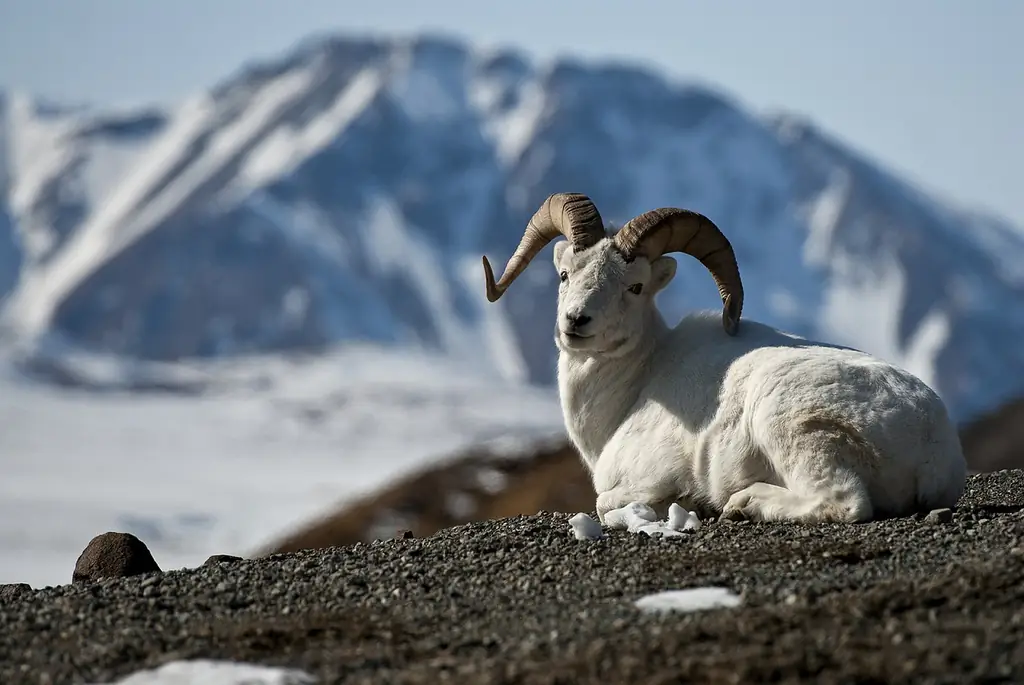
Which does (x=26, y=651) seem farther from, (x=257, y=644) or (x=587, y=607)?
(x=587, y=607)

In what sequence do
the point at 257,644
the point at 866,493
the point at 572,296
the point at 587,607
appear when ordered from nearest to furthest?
1. the point at 257,644
2. the point at 587,607
3. the point at 866,493
4. the point at 572,296

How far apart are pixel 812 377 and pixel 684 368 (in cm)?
189

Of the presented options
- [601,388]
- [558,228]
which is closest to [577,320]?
[601,388]

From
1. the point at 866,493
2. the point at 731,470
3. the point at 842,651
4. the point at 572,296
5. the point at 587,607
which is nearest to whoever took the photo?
the point at 842,651

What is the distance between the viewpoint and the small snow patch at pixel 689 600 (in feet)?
33.1

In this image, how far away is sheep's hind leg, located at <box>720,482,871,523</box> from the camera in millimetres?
13377

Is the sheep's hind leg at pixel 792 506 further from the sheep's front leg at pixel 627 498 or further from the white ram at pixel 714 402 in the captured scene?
the sheep's front leg at pixel 627 498

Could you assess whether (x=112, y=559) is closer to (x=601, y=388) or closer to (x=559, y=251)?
(x=601, y=388)

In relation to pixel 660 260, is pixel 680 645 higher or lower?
lower

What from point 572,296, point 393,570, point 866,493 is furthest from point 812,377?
point 393,570

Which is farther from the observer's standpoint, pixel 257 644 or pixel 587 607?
pixel 587 607

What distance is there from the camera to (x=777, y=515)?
44.9 feet

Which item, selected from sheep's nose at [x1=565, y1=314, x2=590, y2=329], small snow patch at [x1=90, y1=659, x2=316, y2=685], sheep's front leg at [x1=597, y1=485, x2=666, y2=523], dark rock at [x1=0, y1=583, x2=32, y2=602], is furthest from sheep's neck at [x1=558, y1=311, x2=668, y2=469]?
small snow patch at [x1=90, y1=659, x2=316, y2=685]

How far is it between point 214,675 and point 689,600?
10.2 ft
